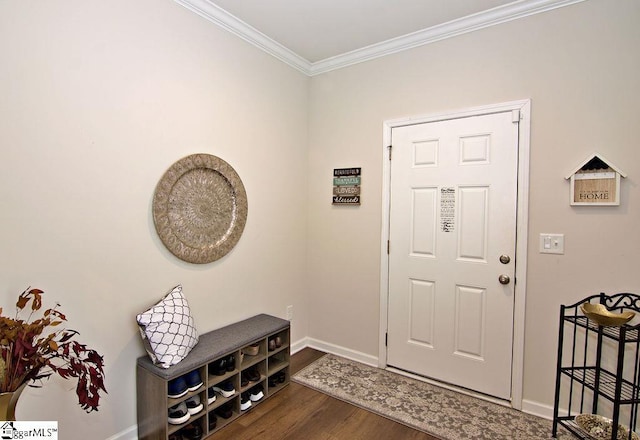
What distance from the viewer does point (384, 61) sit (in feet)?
9.00

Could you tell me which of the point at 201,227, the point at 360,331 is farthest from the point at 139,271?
the point at 360,331

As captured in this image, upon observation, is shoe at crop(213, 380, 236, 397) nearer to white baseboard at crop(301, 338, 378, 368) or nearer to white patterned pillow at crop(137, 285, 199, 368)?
white patterned pillow at crop(137, 285, 199, 368)

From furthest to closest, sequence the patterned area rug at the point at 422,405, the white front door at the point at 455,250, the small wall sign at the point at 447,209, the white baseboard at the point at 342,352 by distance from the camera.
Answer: the white baseboard at the point at 342,352
the small wall sign at the point at 447,209
the white front door at the point at 455,250
the patterned area rug at the point at 422,405

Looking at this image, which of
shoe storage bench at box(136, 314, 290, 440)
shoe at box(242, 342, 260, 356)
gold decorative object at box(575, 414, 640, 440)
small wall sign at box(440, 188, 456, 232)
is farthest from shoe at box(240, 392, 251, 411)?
gold decorative object at box(575, 414, 640, 440)

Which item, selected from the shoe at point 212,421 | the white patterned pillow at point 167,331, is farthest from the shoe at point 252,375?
the white patterned pillow at point 167,331

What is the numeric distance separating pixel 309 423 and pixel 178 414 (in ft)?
2.64

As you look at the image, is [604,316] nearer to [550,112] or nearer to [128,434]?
[550,112]

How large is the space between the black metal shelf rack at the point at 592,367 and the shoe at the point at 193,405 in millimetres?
2088

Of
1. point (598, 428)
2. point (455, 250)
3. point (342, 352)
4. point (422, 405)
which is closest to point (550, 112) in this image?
point (455, 250)

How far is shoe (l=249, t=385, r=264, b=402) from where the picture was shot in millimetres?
2289

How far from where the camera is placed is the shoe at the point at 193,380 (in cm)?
190

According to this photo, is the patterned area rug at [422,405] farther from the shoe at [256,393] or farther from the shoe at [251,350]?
the shoe at [251,350]

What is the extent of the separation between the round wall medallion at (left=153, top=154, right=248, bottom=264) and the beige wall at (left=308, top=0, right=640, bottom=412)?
1.13m

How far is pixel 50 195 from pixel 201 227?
2.73 feet
